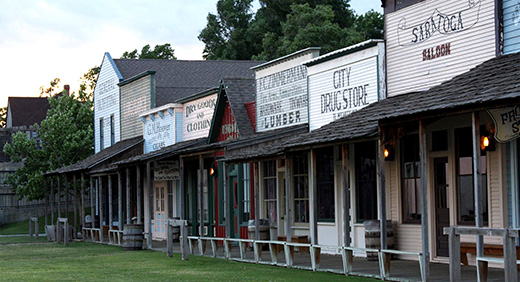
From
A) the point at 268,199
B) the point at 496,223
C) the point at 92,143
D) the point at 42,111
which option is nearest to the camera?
the point at 496,223

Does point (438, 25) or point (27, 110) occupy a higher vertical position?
point (27, 110)

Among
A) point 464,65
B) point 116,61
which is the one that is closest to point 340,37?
point 116,61

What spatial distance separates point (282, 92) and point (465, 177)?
8140mm

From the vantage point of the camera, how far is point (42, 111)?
69.4m

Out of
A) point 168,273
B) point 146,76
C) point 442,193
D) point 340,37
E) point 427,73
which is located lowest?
point 168,273

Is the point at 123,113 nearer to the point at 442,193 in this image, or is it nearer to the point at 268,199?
the point at 268,199

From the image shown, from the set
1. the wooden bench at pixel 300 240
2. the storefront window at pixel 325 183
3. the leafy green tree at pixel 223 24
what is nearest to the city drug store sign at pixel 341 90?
the storefront window at pixel 325 183

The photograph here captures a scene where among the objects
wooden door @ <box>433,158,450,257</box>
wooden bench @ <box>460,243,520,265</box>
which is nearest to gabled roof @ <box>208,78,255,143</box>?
wooden door @ <box>433,158,450,257</box>

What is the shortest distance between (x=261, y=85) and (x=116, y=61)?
15.5m

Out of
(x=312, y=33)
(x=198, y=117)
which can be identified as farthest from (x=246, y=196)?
(x=312, y=33)

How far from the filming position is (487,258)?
12.4 meters

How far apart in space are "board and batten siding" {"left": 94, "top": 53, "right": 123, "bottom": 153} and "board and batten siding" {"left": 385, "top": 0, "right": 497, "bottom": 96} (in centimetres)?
2061

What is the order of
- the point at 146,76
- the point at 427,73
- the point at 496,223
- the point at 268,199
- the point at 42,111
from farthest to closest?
the point at 42,111
the point at 146,76
the point at 268,199
the point at 427,73
the point at 496,223

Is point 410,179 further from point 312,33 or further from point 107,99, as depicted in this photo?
point 312,33
